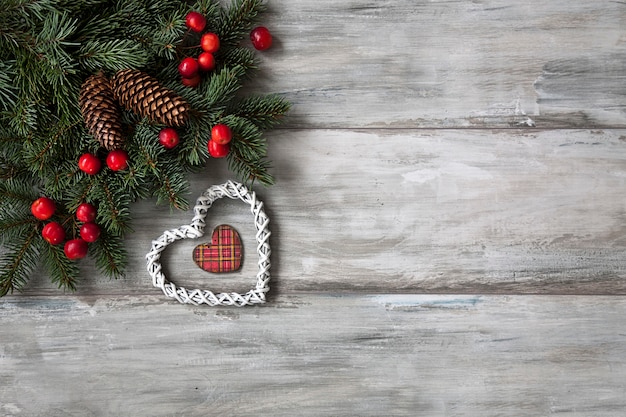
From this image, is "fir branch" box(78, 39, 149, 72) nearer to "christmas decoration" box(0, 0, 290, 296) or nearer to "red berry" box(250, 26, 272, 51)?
"christmas decoration" box(0, 0, 290, 296)

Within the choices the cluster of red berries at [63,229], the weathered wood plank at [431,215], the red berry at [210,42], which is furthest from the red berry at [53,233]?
the red berry at [210,42]

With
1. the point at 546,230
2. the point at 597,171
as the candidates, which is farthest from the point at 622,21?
the point at 546,230

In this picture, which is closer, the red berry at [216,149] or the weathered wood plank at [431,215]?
the red berry at [216,149]

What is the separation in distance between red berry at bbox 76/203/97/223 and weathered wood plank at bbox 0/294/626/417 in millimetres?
158

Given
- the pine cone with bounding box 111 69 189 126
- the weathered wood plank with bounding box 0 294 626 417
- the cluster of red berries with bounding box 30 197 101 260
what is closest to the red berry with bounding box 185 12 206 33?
the pine cone with bounding box 111 69 189 126

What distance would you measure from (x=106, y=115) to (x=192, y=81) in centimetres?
14

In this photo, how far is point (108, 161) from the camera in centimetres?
92

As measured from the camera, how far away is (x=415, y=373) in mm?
1008

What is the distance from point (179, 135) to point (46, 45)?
22 cm

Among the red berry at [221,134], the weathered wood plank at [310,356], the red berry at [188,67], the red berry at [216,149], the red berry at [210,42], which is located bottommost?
the weathered wood plank at [310,356]

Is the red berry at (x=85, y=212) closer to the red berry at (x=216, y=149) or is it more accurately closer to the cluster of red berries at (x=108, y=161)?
the cluster of red berries at (x=108, y=161)

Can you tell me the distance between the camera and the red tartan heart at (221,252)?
100 centimetres

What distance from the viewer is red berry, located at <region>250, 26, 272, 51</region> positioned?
971 millimetres

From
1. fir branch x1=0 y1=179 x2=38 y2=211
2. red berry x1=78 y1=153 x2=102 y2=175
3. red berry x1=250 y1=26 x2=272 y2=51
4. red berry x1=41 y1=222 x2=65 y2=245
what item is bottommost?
red berry x1=41 y1=222 x2=65 y2=245
